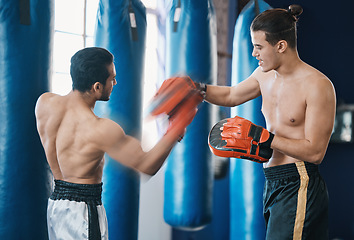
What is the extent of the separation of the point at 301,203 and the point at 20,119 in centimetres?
157

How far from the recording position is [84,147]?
69.7 inches

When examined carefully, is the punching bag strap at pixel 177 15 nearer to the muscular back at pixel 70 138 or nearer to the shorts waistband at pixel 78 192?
the muscular back at pixel 70 138

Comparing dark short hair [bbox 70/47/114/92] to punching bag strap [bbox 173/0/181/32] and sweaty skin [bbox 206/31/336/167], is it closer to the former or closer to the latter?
sweaty skin [bbox 206/31/336/167]

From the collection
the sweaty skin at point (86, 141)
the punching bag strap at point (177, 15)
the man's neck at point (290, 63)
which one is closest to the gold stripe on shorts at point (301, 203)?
the man's neck at point (290, 63)

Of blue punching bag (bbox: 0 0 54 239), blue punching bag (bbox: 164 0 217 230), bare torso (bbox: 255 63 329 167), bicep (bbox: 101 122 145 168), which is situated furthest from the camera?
blue punching bag (bbox: 164 0 217 230)

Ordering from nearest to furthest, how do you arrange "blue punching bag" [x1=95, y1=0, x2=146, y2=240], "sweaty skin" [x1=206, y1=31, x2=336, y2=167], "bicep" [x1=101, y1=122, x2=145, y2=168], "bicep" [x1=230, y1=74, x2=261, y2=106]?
1. "bicep" [x1=101, y1=122, x2=145, y2=168]
2. "sweaty skin" [x1=206, y1=31, x2=336, y2=167]
3. "bicep" [x1=230, y1=74, x2=261, y2=106]
4. "blue punching bag" [x1=95, y1=0, x2=146, y2=240]

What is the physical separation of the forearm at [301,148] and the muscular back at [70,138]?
866 millimetres

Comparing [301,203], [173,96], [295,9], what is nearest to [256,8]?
[295,9]

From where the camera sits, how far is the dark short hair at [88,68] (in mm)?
1810

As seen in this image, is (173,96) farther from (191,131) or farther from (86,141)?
(191,131)

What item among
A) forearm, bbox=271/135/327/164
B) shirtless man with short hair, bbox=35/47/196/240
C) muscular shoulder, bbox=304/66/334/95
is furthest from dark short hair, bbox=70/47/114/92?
muscular shoulder, bbox=304/66/334/95

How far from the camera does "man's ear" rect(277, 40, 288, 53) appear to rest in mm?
1987

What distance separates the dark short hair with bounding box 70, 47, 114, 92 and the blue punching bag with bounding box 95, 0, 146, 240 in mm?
705

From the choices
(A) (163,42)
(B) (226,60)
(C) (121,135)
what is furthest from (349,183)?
(C) (121,135)
